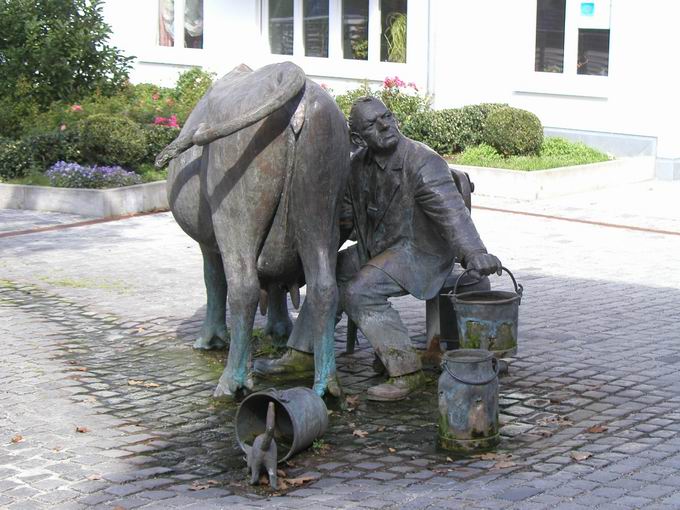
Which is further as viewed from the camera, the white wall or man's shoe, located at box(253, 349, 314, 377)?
the white wall

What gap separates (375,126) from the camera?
23.5 ft

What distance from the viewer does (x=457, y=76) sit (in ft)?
62.0

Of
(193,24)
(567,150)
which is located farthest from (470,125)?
(193,24)

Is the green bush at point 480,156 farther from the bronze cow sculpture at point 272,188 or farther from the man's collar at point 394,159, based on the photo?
the bronze cow sculpture at point 272,188

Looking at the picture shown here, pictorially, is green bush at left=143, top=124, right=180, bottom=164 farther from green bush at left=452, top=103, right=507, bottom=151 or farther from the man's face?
the man's face

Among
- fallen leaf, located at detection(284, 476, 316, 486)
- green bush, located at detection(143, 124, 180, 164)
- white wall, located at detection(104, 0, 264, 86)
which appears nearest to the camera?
fallen leaf, located at detection(284, 476, 316, 486)

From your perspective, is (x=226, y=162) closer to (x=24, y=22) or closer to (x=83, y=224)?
(x=83, y=224)

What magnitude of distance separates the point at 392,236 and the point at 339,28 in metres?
14.3

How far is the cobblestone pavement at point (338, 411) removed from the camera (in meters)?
5.63

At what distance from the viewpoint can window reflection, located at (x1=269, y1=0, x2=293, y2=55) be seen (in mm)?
22391

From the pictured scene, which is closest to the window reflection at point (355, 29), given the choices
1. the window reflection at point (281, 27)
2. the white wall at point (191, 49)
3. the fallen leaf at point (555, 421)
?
the window reflection at point (281, 27)

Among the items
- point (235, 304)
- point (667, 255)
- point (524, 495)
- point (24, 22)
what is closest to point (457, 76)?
point (24, 22)

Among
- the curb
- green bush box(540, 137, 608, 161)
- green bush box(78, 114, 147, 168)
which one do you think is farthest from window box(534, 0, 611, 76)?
green bush box(78, 114, 147, 168)

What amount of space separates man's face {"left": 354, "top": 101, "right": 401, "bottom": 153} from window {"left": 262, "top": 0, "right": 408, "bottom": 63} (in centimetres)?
1317
